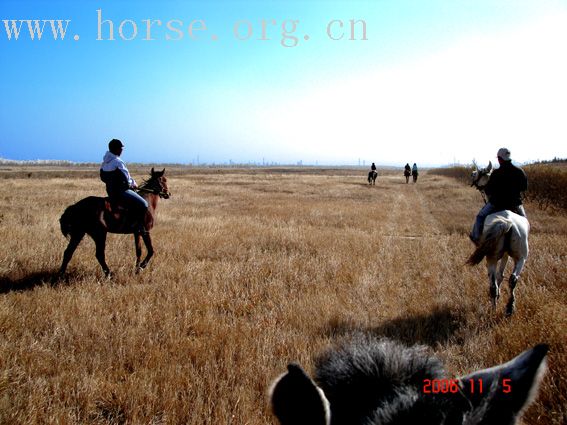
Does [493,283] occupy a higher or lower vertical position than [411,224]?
higher

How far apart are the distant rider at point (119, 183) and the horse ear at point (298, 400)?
6.45m

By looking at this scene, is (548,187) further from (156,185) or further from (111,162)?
(111,162)

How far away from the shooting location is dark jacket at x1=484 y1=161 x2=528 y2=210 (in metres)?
5.73

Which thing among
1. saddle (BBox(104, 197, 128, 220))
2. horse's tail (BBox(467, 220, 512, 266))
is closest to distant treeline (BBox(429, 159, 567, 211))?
horse's tail (BBox(467, 220, 512, 266))

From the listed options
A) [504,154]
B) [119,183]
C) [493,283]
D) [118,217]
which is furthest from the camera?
[118,217]

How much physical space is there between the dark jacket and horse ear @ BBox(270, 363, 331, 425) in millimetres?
5964

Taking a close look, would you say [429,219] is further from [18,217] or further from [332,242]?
[18,217]

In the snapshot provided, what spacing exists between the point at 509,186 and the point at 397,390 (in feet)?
18.6

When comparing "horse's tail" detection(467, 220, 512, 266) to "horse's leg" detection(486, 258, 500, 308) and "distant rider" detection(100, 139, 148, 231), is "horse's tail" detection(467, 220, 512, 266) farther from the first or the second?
"distant rider" detection(100, 139, 148, 231)

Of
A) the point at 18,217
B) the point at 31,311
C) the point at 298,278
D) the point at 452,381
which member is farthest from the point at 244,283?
the point at 18,217

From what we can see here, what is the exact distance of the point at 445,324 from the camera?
4.77 metres

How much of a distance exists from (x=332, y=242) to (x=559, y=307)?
5.81 meters

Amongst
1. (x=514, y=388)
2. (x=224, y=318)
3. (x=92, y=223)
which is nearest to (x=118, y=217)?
(x=92, y=223)

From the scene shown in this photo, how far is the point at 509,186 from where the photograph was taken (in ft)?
18.8
